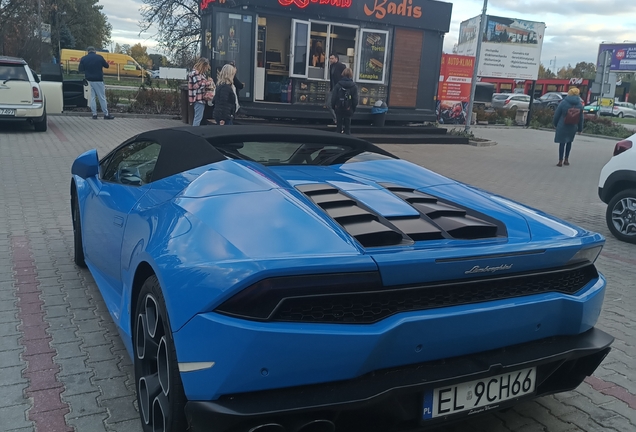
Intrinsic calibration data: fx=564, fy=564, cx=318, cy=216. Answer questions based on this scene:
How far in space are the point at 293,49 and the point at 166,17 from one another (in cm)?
1863

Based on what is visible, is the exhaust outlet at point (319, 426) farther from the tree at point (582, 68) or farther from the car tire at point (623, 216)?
the tree at point (582, 68)

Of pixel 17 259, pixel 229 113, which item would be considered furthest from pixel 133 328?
pixel 229 113

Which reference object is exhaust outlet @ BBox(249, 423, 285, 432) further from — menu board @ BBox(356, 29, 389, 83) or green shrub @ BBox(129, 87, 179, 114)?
green shrub @ BBox(129, 87, 179, 114)

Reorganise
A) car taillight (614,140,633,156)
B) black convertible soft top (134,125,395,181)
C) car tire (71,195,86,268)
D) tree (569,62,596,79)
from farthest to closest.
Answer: tree (569,62,596,79), car taillight (614,140,633,156), car tire (71,195,86,268), black convertible soft top (134,125,395,181)

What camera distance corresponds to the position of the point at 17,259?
4.95 metres

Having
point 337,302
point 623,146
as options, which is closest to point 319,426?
point 337,302

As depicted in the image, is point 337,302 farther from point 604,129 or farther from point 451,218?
point 604,129

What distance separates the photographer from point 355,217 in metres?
2.32

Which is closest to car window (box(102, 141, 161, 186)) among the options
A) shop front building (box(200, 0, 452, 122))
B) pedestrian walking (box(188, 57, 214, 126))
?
pedestrian walking (box(188, 57, 214, 126))

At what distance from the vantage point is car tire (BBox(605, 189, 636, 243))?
272 inches

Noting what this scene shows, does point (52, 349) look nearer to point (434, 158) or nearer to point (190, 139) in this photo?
point (190, 139)

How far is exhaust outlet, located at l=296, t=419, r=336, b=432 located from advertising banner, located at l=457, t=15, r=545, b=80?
27.9 metres

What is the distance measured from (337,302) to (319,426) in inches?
16.7

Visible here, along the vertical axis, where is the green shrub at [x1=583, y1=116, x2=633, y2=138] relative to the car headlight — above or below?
below
